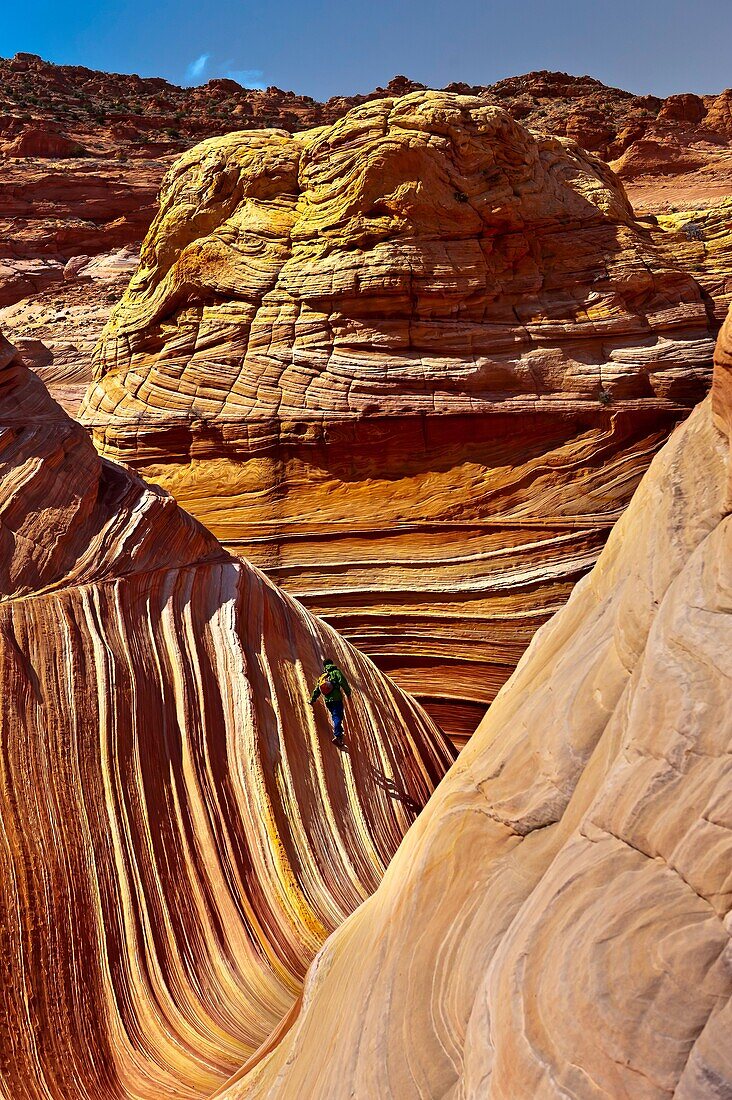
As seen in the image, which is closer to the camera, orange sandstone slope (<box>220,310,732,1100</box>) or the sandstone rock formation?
orange sandstone slope (<box>220,310,732,1100</box>)

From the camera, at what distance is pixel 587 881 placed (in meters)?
2.88

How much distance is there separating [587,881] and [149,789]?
3.88 m

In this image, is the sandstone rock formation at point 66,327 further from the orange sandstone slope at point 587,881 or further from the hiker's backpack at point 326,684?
the orange sandstone slope at point 587,881

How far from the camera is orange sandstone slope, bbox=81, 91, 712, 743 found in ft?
31.7

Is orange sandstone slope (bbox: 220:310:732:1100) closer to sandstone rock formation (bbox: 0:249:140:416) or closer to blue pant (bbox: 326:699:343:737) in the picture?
blue pant (bbox: 326:699:343:737)

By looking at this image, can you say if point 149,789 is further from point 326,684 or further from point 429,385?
point 429,385

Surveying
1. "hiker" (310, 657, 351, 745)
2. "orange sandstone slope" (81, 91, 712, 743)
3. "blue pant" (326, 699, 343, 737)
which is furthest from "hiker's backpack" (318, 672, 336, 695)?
"orange sandstone slope" (81, 91, 712, 743)

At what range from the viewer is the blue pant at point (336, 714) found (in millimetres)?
7090

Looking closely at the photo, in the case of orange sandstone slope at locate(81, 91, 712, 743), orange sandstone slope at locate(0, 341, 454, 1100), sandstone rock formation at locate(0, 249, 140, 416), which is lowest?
orange sandstone slope at locate(0, 341, 454, 1100)

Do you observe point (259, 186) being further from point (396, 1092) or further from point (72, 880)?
point (396, 1092)

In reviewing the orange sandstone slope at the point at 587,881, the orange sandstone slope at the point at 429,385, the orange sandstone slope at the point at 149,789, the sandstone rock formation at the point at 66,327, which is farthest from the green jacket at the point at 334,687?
the sandstone rock formation at the point at 66,327

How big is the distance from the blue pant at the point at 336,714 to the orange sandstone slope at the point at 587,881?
2.70 meters

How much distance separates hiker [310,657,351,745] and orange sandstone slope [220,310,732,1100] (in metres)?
2.70

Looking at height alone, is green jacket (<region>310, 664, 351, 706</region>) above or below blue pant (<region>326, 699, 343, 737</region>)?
above
